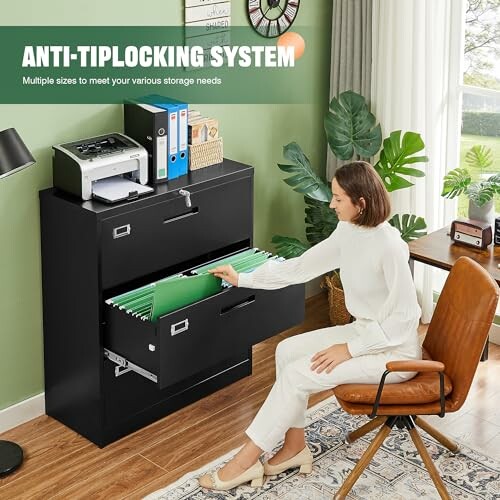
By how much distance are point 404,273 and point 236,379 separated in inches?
48.5

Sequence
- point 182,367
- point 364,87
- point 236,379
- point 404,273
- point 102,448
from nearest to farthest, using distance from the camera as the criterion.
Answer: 1. point 404,273
2. point 182,367
3. point 102,448
4. point 236,379
5. point 364,87

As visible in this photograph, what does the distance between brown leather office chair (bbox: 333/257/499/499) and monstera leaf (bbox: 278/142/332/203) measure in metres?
1.12

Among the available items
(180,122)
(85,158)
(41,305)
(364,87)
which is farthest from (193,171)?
(364,87)

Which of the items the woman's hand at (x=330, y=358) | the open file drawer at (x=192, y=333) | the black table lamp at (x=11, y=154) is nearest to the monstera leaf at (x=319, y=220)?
the open file drawer at (x=192, y=333)

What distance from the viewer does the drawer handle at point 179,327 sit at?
3.36 meters

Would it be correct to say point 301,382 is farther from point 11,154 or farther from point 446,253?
point 11,154

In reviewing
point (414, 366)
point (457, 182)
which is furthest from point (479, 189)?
point (414, 366)

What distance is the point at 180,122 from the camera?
3.79m

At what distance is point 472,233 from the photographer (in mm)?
3785

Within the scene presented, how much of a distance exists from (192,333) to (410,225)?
1367mm

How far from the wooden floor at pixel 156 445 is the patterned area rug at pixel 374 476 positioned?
0.10 meters

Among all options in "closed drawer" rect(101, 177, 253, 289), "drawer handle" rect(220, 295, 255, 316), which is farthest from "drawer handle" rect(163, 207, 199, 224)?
"drawer handle" rect(220, 295, 255, 316)

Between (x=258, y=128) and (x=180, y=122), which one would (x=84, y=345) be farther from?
(x=258, y=128)

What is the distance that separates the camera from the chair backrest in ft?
10.3
